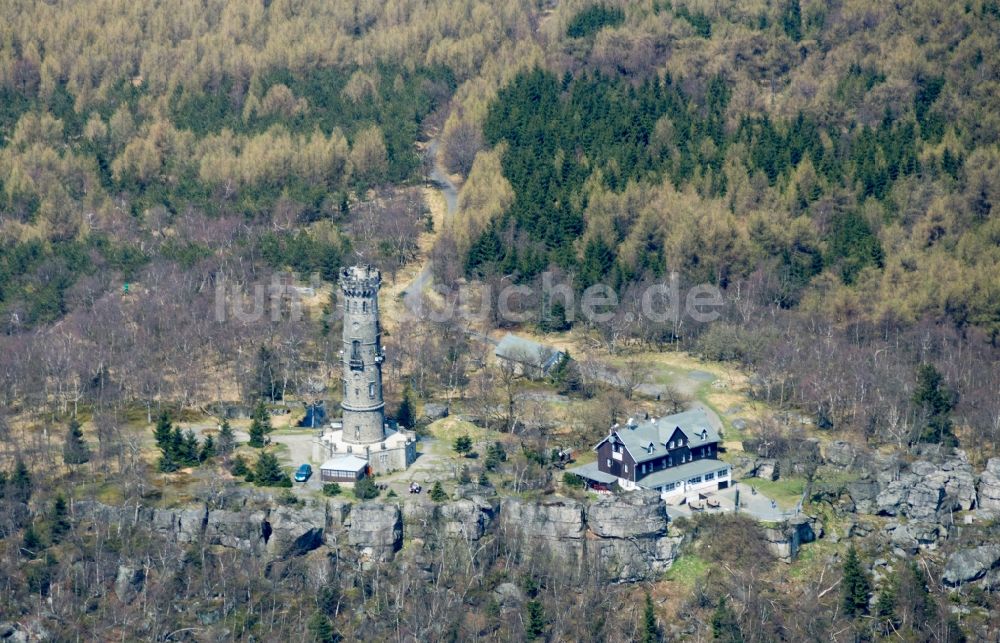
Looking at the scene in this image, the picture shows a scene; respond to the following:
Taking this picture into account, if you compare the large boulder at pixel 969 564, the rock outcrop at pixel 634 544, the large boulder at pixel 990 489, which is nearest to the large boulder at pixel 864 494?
the large boulder at pixel 969 564

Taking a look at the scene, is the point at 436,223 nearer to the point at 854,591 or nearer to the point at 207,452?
the point at 207,452

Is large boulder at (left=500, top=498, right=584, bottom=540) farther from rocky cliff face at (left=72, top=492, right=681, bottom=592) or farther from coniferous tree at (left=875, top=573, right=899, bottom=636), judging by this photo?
coniferous tree at (left=875, top=573, right=899, bottom=636)

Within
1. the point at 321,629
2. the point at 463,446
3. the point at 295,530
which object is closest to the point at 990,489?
the point at 463,446

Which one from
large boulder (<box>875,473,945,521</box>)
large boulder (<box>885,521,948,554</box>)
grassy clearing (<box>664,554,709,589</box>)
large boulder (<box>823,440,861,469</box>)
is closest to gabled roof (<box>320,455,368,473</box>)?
grassy clearing (<box>664,554,709,589</box>)

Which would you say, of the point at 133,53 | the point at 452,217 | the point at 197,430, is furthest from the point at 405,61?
the point at 197,430

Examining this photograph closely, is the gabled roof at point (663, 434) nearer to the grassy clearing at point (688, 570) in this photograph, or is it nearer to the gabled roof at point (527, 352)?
the grassy clearing at point (688, 570)

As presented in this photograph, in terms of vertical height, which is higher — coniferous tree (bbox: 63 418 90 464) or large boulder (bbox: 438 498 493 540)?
coniferous tree (bbox: 63 418 90 464)

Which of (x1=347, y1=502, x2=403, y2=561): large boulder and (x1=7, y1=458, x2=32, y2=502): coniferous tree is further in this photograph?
(x1=7, y1=458, x2=32, y2=502): coniferous tree
